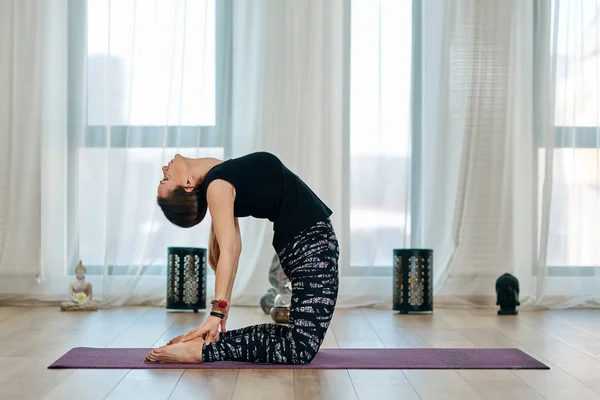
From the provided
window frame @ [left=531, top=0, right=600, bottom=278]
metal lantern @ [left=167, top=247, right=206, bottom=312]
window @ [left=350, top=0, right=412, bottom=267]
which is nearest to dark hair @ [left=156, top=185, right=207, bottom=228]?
metal lantern @ [left=167, top=247, right=206, bottom=312]

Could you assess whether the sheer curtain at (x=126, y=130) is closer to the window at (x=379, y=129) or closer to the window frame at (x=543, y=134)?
the window at (x=379, y=129)

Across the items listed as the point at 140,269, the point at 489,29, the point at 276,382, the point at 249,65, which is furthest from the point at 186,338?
the point at 489,29

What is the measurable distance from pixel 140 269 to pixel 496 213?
80.3 inches

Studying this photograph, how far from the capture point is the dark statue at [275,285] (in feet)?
14.3

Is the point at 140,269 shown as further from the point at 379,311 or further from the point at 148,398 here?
the point at 148,398

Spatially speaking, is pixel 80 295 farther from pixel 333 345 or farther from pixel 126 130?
pixel 333 345

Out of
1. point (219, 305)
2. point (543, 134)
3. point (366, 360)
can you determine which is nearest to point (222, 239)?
point (219, 305)

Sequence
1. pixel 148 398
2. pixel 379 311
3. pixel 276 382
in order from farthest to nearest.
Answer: pixel 379 311, pixel 276 382, pixel 148 398

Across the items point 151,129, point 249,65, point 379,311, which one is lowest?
point 379,311

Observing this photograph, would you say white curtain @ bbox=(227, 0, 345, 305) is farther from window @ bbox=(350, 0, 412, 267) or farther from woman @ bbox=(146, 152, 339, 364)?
woman @ bbox=(146, 152, 339, 364)

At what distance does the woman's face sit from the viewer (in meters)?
2.90

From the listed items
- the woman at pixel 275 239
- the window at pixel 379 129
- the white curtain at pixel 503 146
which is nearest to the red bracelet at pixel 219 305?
the woman at pixel 275 239

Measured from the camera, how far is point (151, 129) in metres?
5.11

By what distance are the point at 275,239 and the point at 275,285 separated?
4.67 feet
